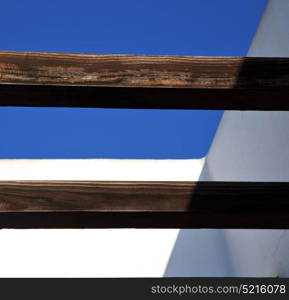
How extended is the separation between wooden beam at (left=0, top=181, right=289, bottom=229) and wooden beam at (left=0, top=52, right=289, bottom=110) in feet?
1.45

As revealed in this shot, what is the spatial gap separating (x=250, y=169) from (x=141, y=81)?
9.43 ft

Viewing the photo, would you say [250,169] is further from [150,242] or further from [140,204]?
[140,204]

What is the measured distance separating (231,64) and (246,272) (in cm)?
309

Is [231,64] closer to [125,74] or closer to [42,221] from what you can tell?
[125,74]

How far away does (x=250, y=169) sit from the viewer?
4.21 meters

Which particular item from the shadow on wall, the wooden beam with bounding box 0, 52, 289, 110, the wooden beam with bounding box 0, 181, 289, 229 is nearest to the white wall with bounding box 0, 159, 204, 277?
the shadow on wall

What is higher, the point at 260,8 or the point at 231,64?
the point at 260,8

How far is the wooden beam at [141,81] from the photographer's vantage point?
4.82ft

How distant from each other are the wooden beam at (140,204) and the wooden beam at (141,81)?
17.4 inches

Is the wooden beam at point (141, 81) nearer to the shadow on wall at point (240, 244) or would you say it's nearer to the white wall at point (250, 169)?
the white wall at point (250, 169)

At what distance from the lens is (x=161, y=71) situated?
153cm

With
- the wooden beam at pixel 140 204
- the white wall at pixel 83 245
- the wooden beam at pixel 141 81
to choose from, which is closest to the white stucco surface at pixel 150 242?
the white wall at pixel 83 245
